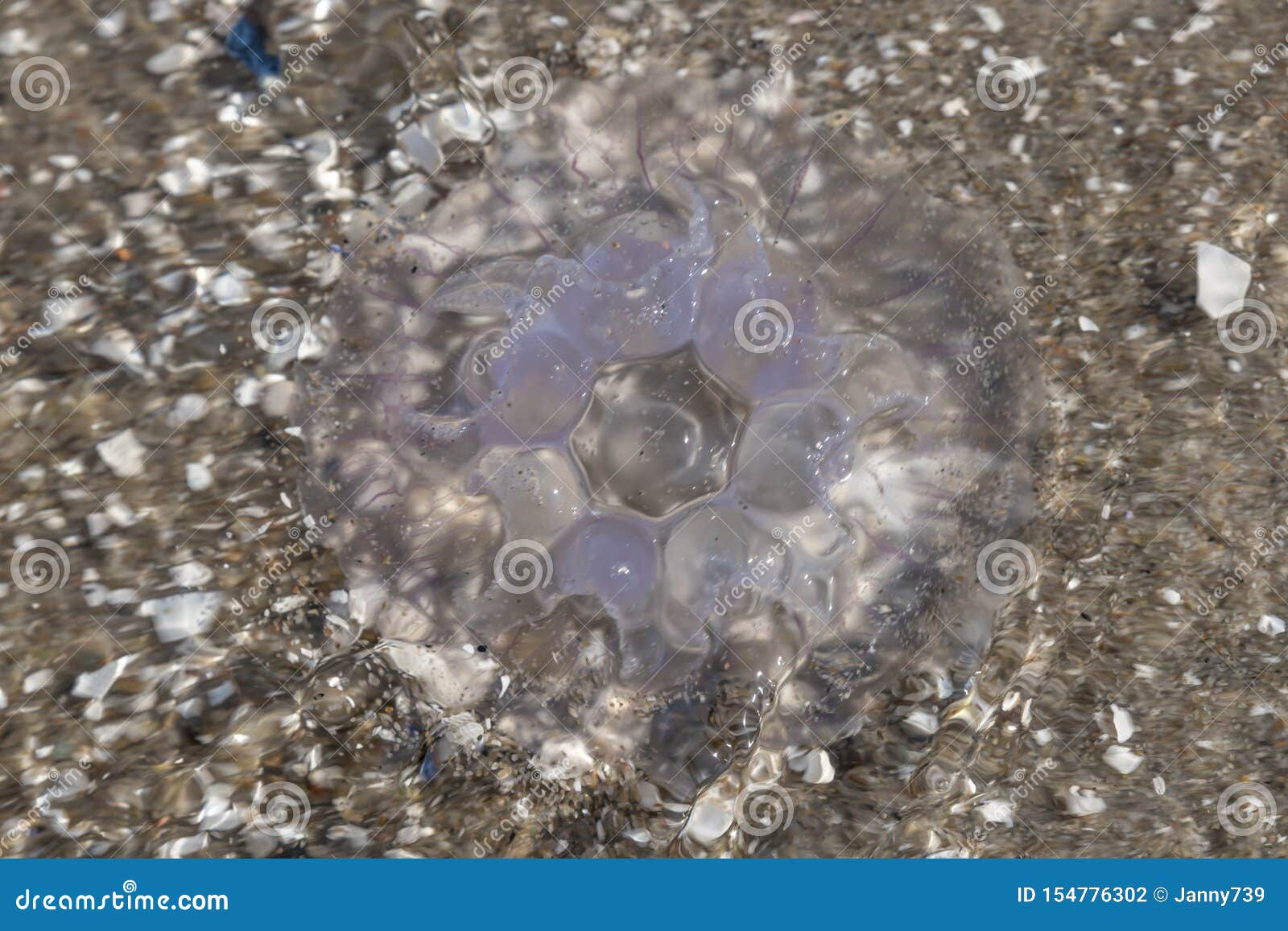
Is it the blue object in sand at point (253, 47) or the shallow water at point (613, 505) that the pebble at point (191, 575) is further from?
the blue object in sand at point (253, 47)

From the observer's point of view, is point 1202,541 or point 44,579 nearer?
point 44,579

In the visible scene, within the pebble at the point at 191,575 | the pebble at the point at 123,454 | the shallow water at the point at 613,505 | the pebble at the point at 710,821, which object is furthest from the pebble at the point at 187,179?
the pebble at the point at 710,821

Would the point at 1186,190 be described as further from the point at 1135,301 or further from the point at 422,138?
the point at 422,138

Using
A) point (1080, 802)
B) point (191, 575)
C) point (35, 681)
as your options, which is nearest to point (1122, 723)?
point (1080, 802)

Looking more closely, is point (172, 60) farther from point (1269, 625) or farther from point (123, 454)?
point (1269, 625)

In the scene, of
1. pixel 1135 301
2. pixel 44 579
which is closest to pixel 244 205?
pixel 44 579

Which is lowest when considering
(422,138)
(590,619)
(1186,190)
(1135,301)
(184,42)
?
(590,619)

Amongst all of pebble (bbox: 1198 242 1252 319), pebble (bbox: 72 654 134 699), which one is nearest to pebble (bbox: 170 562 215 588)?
pebble (bbox: 72 654 134 699)
